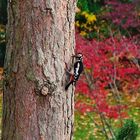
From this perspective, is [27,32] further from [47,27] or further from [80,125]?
[80,125]

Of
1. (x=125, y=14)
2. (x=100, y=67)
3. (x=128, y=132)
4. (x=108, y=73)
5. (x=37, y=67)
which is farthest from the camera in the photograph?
(x=125, y=14)

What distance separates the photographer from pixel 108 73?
809cm

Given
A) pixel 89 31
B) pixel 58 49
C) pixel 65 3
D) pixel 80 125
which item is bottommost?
pixel 80 125

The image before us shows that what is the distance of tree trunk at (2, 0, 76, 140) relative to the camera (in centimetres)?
305

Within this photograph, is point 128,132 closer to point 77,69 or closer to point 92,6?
point 77,69

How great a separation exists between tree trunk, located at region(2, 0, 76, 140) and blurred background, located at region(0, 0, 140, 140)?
2.31 meters

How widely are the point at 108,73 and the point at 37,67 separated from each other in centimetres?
507


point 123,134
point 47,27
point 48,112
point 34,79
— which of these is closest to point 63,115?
point 48,112

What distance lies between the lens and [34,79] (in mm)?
3066

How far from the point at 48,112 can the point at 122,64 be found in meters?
8.03

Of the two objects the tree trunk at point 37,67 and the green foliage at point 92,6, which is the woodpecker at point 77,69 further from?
the green foliage at point 92,6

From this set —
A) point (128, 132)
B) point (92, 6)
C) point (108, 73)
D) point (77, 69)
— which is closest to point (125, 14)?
point (92, 6)

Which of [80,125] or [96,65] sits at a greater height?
[96,65]

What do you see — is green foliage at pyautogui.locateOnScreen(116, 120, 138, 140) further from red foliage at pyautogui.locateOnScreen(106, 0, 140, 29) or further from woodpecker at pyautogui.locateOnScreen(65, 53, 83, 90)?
red foliage at pyautogui.locateOnScreen(106, 0, 140, 29)
